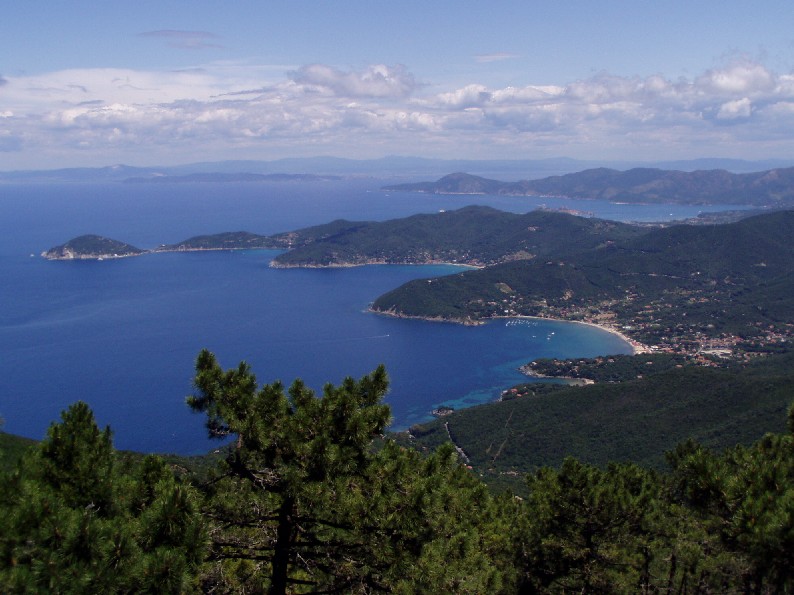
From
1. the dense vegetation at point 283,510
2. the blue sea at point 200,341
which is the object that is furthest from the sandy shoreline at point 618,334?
the dense vegetation at point 283,510

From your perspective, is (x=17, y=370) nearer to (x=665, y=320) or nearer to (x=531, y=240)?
(x=665, y=320)

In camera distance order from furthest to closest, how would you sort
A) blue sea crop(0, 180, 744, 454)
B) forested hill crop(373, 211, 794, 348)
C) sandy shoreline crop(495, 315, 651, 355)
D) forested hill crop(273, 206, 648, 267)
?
forested hill crop(273, 206, 648, 267) < forested hill crop(373, 211, 794, 348) < sandy shoreline crop(495, 315, 651, 355) < blue sea crop(0, 180, 744, 454)

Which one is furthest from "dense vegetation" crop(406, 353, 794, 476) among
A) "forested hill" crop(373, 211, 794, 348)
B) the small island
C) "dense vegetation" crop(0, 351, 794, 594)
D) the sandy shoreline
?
the small island

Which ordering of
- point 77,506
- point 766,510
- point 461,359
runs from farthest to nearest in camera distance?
point 461,359 < point 766,510 < point 77,506

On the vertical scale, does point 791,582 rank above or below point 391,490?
below

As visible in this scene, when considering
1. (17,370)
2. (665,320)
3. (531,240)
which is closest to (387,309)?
(665,320)

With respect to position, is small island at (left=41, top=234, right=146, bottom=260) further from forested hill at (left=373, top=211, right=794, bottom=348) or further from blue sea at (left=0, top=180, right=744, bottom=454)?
forested hill at (left=373, top=211, right=794, bottom=348)

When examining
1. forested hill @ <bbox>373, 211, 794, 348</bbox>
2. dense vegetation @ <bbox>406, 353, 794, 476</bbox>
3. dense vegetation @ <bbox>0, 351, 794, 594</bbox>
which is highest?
dense vegetation @ <bbox>0, 351, 794, 594</bbox>
